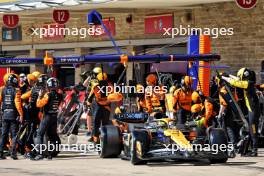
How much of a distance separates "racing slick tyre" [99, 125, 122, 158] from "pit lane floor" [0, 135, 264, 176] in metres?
0.18

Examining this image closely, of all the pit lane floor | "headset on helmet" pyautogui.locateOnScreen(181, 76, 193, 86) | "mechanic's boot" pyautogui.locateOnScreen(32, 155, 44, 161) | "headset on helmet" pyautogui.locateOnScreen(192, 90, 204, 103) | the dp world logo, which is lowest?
the pit lane floor

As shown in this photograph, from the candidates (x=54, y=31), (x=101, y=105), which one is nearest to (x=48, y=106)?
(x=101, y=105)

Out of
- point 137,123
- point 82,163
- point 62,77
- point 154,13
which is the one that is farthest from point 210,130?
point 62,77

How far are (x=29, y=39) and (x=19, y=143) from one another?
13804 millimetres

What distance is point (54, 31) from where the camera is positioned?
29500 millimetres

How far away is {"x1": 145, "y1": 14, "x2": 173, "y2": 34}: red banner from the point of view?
24969 mm

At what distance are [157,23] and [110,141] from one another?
9.97m

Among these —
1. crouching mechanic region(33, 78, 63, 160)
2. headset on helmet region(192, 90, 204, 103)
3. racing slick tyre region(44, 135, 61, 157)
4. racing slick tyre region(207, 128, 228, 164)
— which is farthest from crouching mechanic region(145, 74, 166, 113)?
racing slick tyre region(207, 128, 228, 164)

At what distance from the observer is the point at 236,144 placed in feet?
56.9

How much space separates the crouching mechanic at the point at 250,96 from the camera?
16.5m

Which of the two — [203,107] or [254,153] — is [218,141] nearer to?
[254,153]

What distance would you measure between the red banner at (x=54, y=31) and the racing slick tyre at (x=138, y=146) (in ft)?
48.9

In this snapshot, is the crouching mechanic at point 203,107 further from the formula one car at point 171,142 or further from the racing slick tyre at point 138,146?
the racing slick tyre at point 138,146

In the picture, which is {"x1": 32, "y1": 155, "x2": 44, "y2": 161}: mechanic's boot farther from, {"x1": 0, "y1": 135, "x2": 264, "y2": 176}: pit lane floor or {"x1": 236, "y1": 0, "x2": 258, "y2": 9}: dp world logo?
{"x1": 236, "y1": 0, "x2": 258, "y2": 9}: dp world logo
